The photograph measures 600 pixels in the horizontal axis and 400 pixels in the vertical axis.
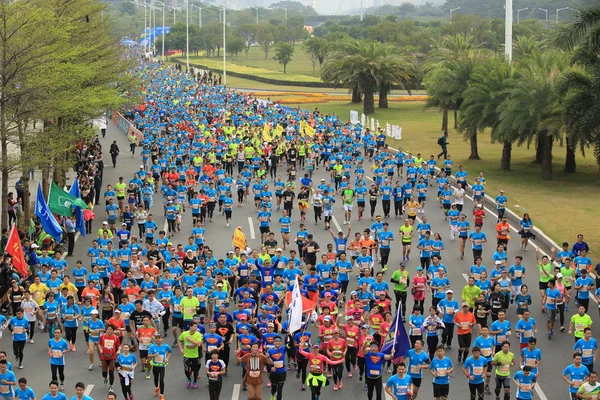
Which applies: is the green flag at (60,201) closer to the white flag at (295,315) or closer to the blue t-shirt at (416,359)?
the white flag at (295,315)

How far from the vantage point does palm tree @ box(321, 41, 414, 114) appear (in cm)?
6681

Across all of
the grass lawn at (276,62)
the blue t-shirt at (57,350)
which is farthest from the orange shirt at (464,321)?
the grass lawn at (276,62)

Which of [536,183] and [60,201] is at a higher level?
[60,201]

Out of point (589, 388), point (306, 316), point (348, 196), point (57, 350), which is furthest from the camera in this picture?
point (348, 196)

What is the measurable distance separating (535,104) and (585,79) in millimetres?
8326

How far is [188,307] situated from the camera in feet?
62.0

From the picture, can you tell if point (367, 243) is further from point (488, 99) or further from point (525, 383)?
point (488, 99)

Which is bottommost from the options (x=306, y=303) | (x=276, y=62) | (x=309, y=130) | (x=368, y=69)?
(x=306, y=303)

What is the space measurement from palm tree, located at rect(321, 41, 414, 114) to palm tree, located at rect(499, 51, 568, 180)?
27.1 metres

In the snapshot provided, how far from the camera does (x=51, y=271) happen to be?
20.4m

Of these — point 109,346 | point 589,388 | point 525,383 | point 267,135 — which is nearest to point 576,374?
point 589,388

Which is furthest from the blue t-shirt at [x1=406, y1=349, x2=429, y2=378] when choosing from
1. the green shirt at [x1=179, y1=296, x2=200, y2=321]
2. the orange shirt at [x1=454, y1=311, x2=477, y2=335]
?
the green shirt at [x1=179, y1=296, x2=200, y2=321]

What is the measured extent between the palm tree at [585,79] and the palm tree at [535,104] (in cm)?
712

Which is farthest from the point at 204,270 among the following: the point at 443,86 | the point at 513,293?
the point at 443,86
